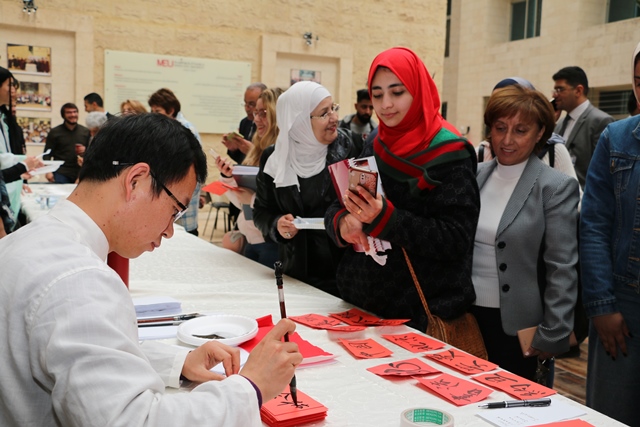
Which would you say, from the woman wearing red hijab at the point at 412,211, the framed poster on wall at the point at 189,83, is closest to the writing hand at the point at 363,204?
the woman wearing red hijab at the point at 412,211

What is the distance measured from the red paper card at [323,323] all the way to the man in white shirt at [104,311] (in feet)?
2.31

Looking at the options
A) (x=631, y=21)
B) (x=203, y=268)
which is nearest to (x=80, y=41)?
(x=203, y=268)

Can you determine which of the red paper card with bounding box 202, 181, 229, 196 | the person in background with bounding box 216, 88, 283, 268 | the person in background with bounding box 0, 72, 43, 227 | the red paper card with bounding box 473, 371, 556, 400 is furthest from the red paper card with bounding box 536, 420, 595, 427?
the person in background with bounding box 0, 72, 43, 227

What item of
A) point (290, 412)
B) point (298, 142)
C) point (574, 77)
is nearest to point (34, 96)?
point (298, 142)

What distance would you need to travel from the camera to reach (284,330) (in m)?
1.22

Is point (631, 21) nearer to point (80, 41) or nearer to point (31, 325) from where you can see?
point (80, 41)

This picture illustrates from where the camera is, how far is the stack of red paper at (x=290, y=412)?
1269 millimetres

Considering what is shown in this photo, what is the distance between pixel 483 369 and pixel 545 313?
2.00 ft

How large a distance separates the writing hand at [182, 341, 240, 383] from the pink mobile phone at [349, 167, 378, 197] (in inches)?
28.7

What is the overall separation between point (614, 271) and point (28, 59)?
27.3 ft

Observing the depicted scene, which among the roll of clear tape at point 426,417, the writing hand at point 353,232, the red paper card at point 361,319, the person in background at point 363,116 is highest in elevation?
the person in background at point 363,116

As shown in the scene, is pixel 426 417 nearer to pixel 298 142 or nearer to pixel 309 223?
pixel 309 223

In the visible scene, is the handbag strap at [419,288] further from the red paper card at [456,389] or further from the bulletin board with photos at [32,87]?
the bulletin board with photos at [32,87]

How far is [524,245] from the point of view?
6.91 ft
